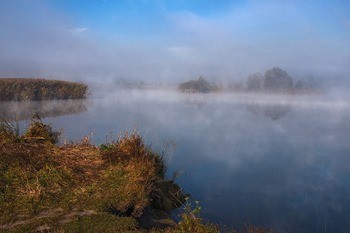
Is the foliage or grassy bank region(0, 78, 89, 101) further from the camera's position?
grassy bank region(0, 78, 89, 101)

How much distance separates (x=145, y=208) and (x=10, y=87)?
33352mm

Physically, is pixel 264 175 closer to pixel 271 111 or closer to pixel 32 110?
pixel 32 110

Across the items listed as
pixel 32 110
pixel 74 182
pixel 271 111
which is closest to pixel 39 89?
pixel 32 110

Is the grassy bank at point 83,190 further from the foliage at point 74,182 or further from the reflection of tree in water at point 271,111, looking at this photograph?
the reflection of tree in water at point 271,111

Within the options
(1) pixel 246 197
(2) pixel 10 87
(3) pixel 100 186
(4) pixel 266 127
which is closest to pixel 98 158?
(3) pixel 100 186

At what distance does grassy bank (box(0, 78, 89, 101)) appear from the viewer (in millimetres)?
36750

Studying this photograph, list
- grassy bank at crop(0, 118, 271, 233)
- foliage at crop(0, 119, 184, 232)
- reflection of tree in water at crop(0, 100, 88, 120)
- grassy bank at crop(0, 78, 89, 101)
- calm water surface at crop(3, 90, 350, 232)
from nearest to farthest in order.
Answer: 1. grassy bank at crop(0, 118, 271, 233)
2. foliage at crop(0, 119, 184, 232)
3. calm water surface at crop(3, 90, 350, 232)
4. reflection of tree in water at crop(0, 100, 88, 120)
5. grassy bank at crop(0, 78, 89, 101)

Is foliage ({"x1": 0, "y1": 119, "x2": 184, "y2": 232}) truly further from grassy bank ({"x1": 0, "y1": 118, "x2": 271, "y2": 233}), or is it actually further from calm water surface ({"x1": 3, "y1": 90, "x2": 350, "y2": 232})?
calm water surface ({"x1": 3, "y1": 90, "x2": 350, "y2": 232})

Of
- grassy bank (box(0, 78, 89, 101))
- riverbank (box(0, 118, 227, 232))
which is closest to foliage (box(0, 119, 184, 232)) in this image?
riverbank (box(0, 118, 227, 232))

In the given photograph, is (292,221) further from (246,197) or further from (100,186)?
(100,186)

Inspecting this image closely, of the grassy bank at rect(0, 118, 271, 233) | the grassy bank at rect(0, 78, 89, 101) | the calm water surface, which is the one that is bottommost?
the calm water surface

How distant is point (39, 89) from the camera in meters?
39.9

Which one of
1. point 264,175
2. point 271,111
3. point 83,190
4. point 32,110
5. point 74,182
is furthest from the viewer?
point 271,111

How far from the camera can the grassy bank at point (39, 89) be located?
36.8 metres
